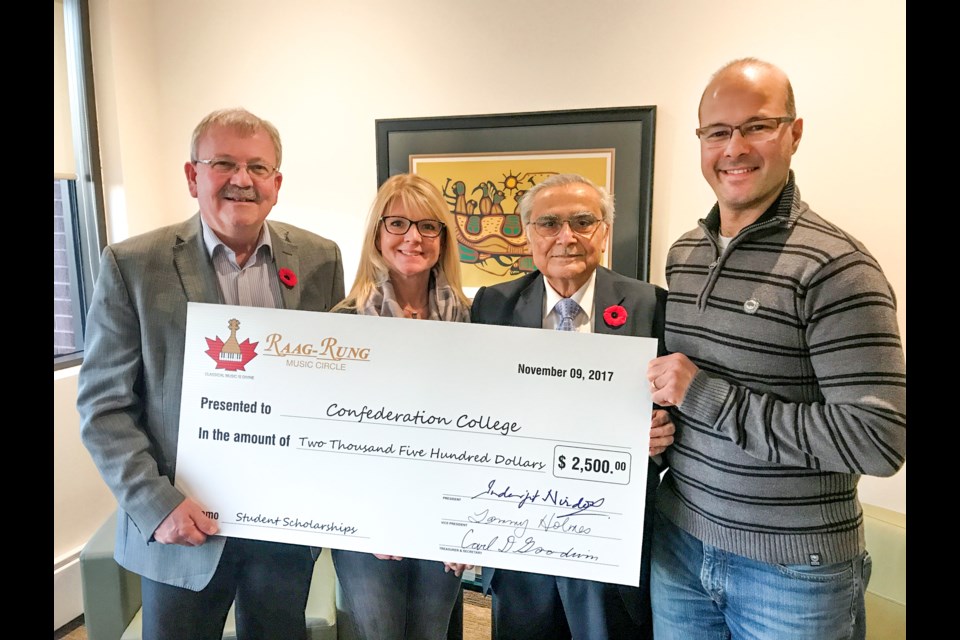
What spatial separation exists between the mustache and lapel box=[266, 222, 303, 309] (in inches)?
4.1

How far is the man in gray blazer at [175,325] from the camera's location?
1229 millimetres

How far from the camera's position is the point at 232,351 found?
4.12 feet

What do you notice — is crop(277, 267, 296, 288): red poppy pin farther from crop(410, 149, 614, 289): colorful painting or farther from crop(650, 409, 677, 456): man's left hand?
crop(650, 409, 677, 456): man's left hand

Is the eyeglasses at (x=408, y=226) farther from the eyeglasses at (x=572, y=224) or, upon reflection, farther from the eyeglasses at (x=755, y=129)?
the eyeglasses at (x=755, y=129)

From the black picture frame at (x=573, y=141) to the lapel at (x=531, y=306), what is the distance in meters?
0.52

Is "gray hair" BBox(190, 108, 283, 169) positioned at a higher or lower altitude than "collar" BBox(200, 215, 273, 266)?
higher

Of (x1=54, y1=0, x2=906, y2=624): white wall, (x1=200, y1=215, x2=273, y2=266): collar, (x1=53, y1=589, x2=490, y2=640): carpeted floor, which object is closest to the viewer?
(x1=200, y1=215, x2=273, y2=266): collar

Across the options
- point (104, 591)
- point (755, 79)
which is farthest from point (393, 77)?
point (104, 591)

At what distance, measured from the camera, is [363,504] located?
1272mm

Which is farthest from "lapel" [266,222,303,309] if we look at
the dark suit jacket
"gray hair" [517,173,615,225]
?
"gray hair" [517,173,615,225]

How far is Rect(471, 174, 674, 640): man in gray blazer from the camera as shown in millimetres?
Result: 1226

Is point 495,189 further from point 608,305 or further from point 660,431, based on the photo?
point 660,431

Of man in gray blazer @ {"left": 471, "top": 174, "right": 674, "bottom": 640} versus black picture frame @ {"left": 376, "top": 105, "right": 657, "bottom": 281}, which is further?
black picture frame @ {"left": 376, "top": 105, "right": 657, "bottom": 281}
